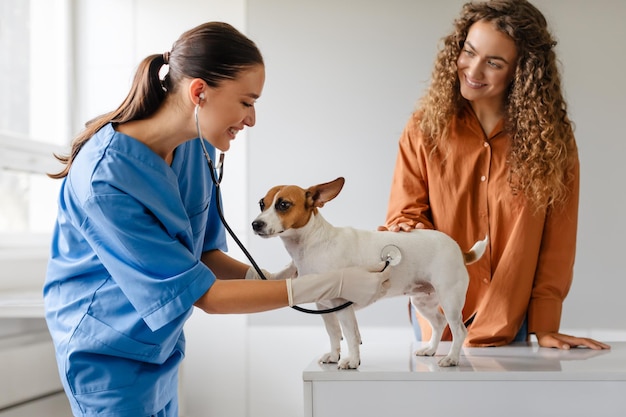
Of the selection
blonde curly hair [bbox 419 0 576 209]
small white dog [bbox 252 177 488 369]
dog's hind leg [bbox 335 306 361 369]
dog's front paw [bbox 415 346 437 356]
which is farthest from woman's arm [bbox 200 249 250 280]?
blonde curly hair [bbox 419 0 576 209]

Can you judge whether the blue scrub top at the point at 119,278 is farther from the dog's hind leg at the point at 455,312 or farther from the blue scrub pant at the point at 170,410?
the dog's hind leg at the point at 455,312

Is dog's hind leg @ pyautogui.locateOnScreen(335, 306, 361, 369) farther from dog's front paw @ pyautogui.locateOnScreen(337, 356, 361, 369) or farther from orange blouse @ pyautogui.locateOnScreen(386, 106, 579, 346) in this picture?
orange blouse @ pyautogui.locateOnScreen(386, 106, 579, 346)

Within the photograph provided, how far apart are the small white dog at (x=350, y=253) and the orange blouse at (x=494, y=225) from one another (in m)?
0.31

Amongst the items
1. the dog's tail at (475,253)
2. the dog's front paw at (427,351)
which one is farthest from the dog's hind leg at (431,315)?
the dog's tail at (475,253)

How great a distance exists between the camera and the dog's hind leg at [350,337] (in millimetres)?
1356

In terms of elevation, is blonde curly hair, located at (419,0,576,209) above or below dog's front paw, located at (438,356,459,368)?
above

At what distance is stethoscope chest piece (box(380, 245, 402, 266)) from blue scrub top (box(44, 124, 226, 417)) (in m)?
0.34

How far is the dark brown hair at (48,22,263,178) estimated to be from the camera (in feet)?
4.10

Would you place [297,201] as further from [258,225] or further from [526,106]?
[526,106]

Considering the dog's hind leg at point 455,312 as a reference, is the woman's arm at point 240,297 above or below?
above

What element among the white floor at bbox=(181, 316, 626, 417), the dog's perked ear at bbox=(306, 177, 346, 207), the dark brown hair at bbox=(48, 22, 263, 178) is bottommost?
the white floor at bbox=(181, 316, 626, 417)

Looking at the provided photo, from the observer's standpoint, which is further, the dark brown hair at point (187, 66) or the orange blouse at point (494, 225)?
the orange blouse at point (494, 225)

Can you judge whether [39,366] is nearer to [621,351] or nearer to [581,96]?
[621,351]

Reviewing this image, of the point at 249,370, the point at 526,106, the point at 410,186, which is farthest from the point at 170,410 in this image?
the point at 249,370
